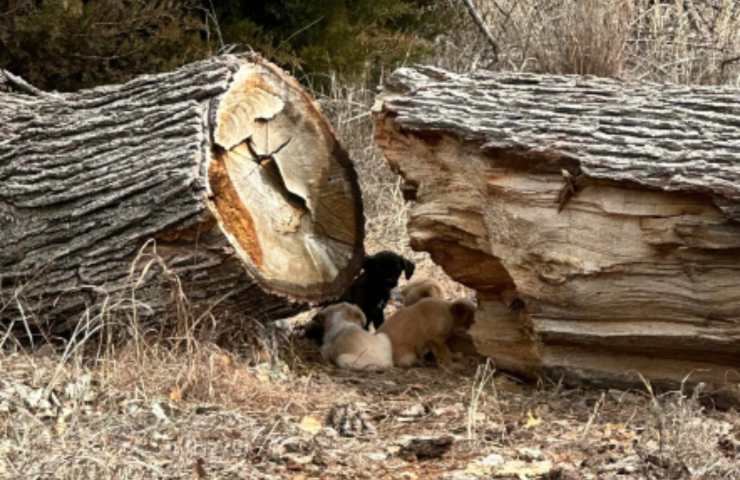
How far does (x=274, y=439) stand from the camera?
5008 mm

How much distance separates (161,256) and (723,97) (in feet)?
7.53

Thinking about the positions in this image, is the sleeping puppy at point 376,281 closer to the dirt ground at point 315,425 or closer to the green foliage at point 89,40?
the dirt ground at point 315,425

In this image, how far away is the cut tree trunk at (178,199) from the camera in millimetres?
5969

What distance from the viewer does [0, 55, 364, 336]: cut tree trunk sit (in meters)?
5.97

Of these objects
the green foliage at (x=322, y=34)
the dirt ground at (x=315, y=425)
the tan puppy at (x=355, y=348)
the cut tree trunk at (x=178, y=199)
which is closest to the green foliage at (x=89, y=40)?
the green foliage at (x=322, y=34)

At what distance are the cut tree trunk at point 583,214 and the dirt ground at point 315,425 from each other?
0.64 ft

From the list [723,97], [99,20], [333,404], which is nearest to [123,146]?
[333,404]

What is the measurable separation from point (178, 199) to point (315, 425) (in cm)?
112

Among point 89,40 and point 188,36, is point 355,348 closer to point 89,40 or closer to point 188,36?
point 89,40

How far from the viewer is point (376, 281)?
7254 mm

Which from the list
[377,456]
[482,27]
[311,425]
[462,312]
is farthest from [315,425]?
[482,27]

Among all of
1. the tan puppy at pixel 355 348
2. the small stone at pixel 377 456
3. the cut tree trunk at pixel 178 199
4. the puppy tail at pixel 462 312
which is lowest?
the tan puppy at pixel 355 348

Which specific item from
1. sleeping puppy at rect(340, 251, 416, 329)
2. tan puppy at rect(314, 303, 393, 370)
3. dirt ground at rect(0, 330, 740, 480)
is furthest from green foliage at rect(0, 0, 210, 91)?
dirt ground at rect(0, 330, 740, 480)

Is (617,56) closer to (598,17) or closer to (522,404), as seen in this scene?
(598,17)
